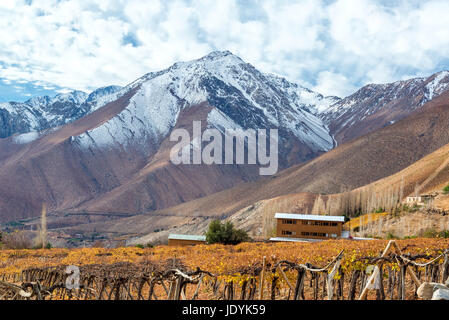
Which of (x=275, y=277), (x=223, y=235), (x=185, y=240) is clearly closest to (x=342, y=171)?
(x=185, y=240)

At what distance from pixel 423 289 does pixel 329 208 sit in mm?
54306

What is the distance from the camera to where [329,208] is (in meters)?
57.0

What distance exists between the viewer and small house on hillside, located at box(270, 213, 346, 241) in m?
38.7

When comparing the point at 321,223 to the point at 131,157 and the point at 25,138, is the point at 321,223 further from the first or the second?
the point at 25,138

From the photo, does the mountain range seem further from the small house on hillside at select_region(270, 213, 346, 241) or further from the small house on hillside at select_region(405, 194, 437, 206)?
the small house on hillside at select_region(270, 213, 346, 241)

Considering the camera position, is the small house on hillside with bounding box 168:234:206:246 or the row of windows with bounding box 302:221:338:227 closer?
the small house on hillside with bounding box 168:234:206:246

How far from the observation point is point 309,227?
39.3m

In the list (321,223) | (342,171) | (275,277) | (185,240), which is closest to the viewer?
(275,277)

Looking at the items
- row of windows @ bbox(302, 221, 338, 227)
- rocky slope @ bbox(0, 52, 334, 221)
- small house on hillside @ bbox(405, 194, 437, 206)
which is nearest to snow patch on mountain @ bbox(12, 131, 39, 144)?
rocky slope @ bbox(0, 52, 334, 221)

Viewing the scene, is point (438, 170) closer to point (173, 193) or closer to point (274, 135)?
point (173, 193)

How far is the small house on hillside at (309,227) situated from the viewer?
127 ft

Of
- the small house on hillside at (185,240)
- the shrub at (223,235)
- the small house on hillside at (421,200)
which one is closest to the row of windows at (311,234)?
the shrub at (223,235)

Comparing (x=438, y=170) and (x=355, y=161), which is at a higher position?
(x=355, y=161)
